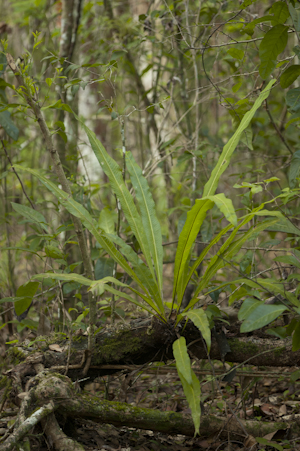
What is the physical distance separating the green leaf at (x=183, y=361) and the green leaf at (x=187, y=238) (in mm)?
273

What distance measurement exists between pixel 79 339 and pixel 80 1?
8.68 ft

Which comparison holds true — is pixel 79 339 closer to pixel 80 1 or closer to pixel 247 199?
pixel 247 199

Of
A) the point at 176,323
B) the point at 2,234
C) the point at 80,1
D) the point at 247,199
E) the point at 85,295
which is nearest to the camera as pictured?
the point at 176,323

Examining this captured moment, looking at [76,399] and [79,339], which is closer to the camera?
[76,399]

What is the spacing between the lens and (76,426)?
168cm

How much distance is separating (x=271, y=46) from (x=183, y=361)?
53.0 inches

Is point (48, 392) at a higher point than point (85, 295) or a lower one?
higher

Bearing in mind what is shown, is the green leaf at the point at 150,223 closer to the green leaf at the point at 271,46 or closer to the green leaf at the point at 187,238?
the green leaf at the point at 187,238

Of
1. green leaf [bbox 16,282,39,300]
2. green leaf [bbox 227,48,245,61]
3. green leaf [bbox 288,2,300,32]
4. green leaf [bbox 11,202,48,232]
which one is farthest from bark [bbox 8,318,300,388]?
green leaf [bbox 227,48,245,61]

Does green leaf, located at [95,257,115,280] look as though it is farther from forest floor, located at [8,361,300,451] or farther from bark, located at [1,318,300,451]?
forest floor, located at [8,361,300,451]

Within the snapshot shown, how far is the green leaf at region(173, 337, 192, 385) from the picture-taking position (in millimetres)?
1289

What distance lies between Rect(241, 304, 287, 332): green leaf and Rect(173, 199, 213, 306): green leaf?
397mm

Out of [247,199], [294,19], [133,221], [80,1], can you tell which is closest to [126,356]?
[133,221]

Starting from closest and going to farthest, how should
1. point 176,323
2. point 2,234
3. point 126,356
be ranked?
1. point 176,323
2. point 126,356
3. point 2,234
